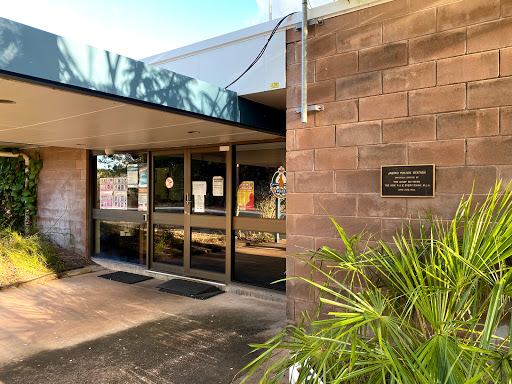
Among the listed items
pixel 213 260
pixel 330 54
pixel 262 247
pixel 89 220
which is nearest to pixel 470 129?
pixel 330 54

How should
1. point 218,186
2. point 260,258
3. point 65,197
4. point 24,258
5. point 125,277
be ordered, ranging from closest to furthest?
point 260,258 < point 218,186 < point 24,258 < point 125,277 < point 65,197

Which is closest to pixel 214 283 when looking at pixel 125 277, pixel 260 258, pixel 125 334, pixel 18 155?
pixel 260 258

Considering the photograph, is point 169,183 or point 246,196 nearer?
point 246,196

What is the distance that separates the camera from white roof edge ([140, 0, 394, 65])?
3.22 metres

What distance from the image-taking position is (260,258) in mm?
5270

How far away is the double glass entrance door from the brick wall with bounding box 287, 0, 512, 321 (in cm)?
229

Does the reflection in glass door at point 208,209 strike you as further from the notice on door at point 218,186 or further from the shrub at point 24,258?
the shrub at point 24,258

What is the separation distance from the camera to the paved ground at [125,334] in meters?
3.14

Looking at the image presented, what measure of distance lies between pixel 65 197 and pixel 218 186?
3.73 meters

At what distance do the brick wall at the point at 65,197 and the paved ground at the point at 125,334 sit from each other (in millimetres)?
1879

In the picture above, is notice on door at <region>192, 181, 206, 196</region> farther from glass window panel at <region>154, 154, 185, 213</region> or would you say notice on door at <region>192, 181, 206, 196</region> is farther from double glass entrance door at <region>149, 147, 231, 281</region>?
glass window panel at <region>154, 154, 185, 213</region>

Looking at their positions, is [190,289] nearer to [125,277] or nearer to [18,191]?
[125,277]

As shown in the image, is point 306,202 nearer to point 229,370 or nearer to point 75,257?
point 229,370

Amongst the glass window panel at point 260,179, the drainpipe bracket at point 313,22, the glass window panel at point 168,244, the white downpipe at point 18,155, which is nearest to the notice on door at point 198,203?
the glass window panel at point 168,244
